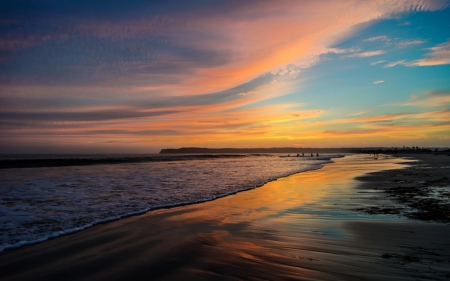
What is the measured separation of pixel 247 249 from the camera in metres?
6.23

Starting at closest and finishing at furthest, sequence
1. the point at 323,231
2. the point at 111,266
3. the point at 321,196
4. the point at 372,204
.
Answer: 1. the point at 111,266
2. the point at 323,231
3. the point at 372,204
4. the point at 321,196

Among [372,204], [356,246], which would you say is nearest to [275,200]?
[372,204]

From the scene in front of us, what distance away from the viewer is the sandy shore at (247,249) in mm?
4852

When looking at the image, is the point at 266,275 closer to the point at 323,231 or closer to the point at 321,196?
the point at 323,231

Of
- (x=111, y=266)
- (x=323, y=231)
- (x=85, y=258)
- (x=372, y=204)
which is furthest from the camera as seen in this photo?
(x=372, y=204)

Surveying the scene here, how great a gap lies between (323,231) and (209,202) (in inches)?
237

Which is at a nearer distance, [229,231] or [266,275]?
[266,275]

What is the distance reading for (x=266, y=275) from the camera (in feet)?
15.7

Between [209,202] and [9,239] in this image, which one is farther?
[209,202]

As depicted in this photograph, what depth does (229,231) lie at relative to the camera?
7805mm

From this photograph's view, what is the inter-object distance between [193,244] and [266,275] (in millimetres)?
2327

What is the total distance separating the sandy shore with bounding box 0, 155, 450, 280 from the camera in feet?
15.9

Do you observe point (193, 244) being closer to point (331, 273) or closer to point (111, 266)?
point (111, 266)

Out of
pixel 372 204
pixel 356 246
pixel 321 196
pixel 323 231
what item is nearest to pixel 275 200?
pixel 321 196
